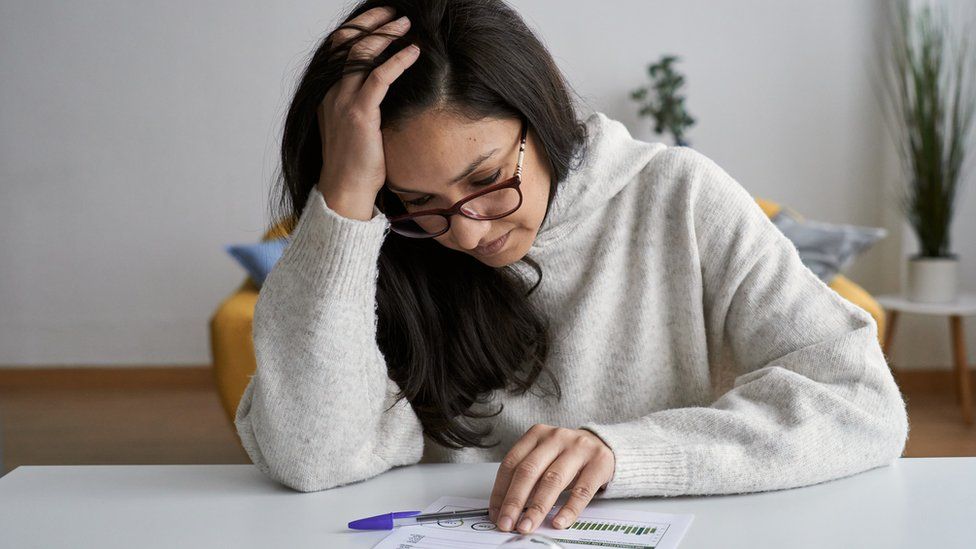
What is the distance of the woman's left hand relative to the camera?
2.91 feet

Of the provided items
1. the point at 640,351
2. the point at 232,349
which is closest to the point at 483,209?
the point at 640,351

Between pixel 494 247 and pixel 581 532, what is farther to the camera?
pixel 494 247

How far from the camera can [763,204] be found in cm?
351

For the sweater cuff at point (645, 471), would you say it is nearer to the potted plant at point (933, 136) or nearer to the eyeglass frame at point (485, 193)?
the eyeglass frame at point (485, 193)

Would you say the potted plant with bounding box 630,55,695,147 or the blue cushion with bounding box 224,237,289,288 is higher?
the potted plant with bounding box 630,55,695,147

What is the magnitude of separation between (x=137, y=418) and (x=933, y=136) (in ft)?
10.6

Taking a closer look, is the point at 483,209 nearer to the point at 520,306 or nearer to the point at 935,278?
the point at 520,306

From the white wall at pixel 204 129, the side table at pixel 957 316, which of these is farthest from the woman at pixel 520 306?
the white wall at pixel 204 129

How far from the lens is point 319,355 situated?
3.56ft

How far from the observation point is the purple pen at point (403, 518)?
887 mm

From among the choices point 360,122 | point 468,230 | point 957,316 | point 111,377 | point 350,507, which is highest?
point 360,122

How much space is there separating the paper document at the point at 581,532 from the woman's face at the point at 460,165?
1.13 feet

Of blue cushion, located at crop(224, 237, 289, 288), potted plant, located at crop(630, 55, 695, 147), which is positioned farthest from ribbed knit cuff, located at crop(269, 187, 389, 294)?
potted plant, located at crop(630, 55, 695, 147)

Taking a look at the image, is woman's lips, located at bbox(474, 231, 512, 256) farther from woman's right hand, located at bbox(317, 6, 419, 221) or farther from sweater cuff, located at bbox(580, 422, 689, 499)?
sweater cuff, located at bbox(580, 422, 689, 499)
